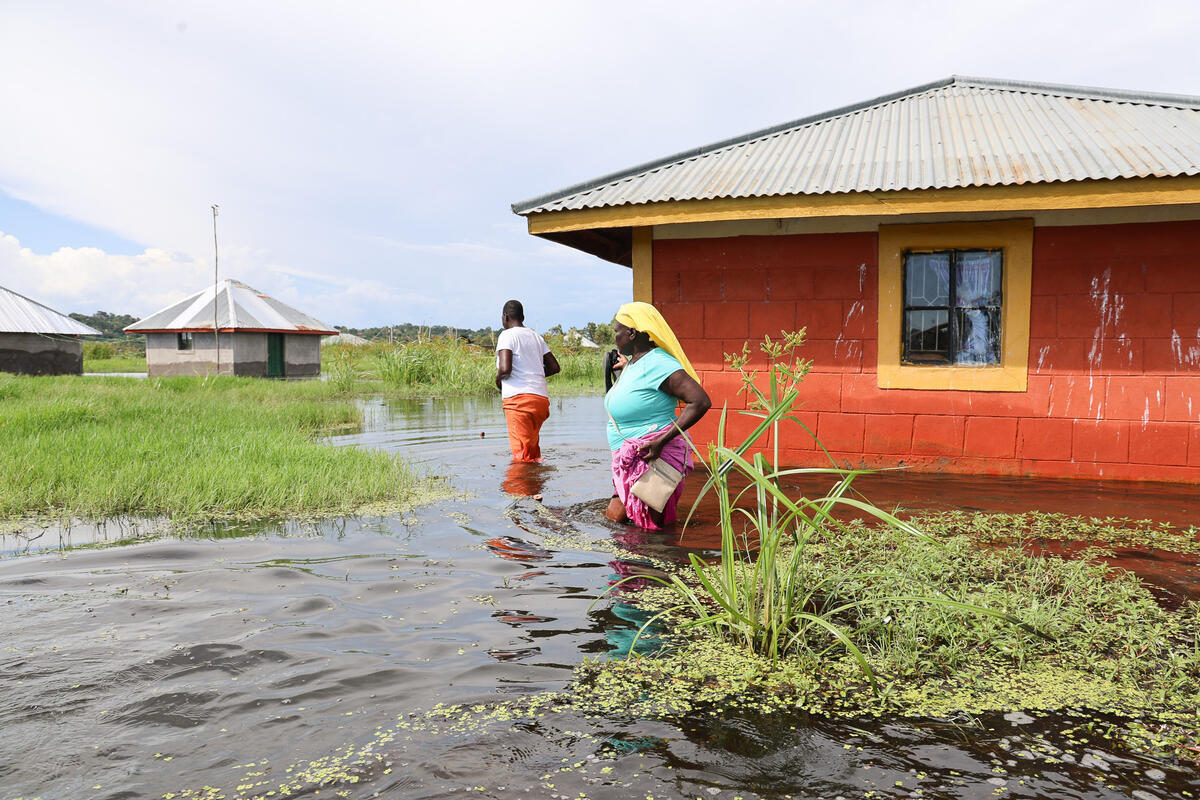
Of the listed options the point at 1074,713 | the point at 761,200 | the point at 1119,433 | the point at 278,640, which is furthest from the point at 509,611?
the point at 1119,433

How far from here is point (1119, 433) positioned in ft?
24.2

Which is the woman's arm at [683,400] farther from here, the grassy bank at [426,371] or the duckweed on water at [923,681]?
the grassy bank at [426,371]

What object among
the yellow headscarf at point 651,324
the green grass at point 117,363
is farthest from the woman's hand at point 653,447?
the green grass at point 117,363

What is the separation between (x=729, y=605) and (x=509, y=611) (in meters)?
1.23

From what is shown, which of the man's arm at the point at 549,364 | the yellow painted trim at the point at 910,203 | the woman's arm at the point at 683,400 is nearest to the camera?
the woman's arm at the point at 683,400

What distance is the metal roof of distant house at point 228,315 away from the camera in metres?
32.2

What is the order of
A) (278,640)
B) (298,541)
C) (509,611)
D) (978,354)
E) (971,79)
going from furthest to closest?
1. (971,79)
2. (978,354)
3. (298,541)
4. (509,611)
5. (278,640)

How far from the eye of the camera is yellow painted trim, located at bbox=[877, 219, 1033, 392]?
7.57 m

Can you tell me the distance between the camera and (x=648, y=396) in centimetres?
518

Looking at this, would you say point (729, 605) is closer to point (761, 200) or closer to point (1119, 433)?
point (761, 200)

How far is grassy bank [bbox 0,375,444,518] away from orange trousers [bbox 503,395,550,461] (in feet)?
4.12

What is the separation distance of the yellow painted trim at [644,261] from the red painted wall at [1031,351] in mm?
126

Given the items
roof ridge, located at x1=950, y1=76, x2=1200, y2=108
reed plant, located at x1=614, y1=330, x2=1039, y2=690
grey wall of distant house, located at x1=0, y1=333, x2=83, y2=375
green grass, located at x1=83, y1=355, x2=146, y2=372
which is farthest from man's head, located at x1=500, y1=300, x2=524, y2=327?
green grass, located at x1=83, y1=355, x2=146, y2=372

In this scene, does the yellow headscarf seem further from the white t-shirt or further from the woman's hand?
the white t-shirt
